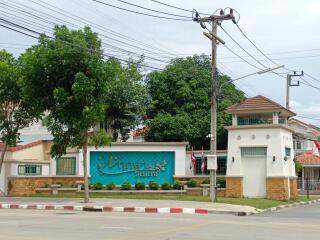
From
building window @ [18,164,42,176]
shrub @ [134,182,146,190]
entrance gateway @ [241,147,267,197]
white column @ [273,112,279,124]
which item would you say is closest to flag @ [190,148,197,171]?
shrub @ [134,182,146,190]

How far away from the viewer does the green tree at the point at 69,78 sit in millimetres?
26812

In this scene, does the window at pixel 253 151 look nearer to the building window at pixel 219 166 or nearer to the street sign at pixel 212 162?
the building window at pixel 219 166

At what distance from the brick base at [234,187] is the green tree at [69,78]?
11015 mm

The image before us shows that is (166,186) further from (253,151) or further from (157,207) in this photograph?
(157,207)

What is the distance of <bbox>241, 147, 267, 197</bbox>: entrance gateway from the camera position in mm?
35312

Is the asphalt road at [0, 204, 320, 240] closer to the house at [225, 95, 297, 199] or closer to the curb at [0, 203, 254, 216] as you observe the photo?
the curb at [0, 203, 254, 216]

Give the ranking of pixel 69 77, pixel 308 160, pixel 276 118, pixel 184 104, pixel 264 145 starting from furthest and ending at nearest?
pixel 308 160 → pixel 184 104 → pixel 276 118 → pixel 264 145 → pixel 69 77

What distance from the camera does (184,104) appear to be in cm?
4641

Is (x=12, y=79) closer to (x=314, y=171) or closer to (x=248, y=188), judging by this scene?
(x=248, y=188)

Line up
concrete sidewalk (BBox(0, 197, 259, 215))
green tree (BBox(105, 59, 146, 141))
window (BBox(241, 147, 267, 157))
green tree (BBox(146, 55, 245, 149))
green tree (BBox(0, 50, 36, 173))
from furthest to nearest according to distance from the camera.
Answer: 1. green tree (BBox(105, 59, 146, 141))
2. green tree (BBox(146, 55, 245, 149))
3. window (BBox(241, 147, 267, 157))
4. green tree (BBox(0, 50, 36, 173))
5. concrete sidewalk (BBox(0, 197, 259, 215))

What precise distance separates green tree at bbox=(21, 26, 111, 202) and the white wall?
11.0 metres

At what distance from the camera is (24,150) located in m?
40.9

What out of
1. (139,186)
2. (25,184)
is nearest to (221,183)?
(139,186)

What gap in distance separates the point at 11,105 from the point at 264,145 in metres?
15.1
